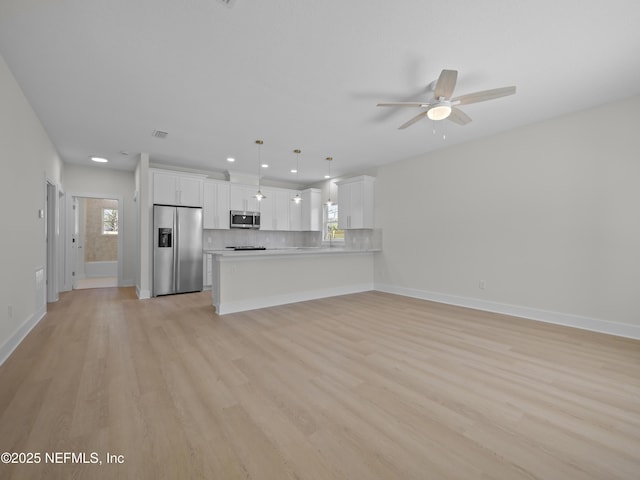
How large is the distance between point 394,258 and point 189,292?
172 inches

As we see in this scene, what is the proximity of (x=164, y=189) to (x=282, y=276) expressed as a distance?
3108mm

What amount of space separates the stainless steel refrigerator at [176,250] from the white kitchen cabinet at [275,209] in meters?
1.69

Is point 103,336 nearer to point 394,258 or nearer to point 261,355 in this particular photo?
point 261,355

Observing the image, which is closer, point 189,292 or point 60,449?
point 60,449

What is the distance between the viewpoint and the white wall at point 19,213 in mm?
2551

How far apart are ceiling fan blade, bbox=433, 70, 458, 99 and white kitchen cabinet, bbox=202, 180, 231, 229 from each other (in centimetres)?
515

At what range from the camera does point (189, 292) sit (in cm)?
578

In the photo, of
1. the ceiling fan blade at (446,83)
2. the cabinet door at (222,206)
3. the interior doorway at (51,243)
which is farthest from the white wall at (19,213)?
the ceiling fan blade at (446,83)

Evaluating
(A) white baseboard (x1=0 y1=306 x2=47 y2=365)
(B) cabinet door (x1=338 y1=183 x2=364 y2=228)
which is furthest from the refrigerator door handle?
(B) cabinet door (x1=338 y1=183 x2=364 y2=228)

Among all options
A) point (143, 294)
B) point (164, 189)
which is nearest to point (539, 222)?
point (164, 189)

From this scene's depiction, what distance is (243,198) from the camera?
6793 mm

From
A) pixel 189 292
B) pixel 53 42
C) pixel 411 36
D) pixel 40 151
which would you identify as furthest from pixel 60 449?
pixel 189 292

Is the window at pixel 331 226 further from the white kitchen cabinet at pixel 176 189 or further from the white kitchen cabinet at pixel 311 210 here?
the white kitchen cabinet at pixel 176 189

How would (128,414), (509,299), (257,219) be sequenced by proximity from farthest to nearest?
(257,219) → (509,299) → (128,414)
